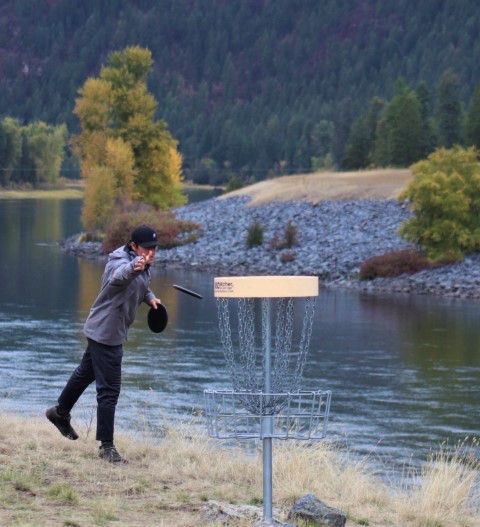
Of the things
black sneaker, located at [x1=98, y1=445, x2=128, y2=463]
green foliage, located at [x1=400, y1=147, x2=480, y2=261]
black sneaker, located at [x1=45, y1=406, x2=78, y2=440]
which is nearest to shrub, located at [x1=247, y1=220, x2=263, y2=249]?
green foliage, located at [x1=400, y1=147, x2=480, y2=261]

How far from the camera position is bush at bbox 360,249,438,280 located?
2170 inches

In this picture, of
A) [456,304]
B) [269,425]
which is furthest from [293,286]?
[456,304]

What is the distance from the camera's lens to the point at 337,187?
251 feet

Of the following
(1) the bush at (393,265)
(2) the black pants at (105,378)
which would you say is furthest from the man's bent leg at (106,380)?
(1) the bush at (393,265)

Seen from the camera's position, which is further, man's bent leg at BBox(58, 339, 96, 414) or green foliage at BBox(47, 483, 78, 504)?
man's bent leg at BBox(58, 339, 96, 414)

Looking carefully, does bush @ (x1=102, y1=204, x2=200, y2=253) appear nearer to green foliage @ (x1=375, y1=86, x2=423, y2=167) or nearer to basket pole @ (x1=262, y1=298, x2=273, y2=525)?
green foliage @ (x1=375, y1=86, x2=423, y2=167)

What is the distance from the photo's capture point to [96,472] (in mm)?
11328

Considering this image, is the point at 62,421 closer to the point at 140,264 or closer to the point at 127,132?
the point at 140,264

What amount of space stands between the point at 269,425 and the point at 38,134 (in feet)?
594

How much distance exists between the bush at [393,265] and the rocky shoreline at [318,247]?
0.54m

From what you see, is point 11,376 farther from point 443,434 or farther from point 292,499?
point 292,499

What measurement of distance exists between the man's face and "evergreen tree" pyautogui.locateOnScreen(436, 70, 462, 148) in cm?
8069

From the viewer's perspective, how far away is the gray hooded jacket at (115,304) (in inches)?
459

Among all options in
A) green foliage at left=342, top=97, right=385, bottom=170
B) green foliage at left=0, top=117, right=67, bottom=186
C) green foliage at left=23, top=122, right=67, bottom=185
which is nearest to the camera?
green foliage at left=342, top=97, right=385, bottom=170
